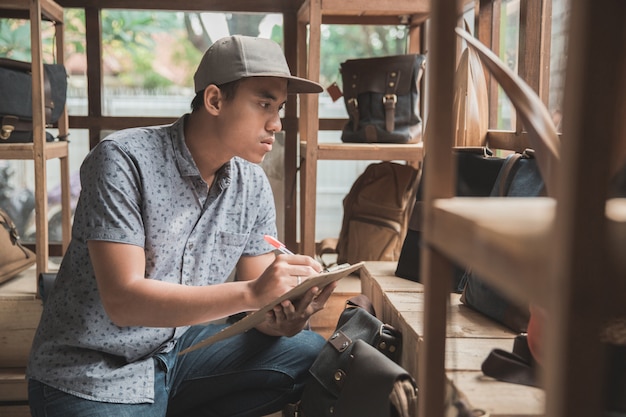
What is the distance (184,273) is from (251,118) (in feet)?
1.45

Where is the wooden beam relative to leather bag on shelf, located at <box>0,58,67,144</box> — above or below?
above

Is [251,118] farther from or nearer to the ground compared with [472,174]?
farther from the ground

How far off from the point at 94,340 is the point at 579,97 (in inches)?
60.6

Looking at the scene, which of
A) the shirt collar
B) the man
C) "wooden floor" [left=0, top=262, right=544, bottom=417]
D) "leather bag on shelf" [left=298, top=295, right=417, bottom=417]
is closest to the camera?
"wooden floor" [left=0, top=262, right=544, bottom=417]

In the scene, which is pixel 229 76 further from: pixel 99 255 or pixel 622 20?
pixel 622 20

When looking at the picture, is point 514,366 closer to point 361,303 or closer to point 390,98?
point 361,303

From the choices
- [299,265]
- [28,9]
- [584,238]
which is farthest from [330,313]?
[584,238]

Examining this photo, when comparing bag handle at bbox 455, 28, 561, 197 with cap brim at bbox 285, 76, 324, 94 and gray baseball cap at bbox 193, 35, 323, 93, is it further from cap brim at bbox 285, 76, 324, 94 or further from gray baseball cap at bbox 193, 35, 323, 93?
cap brim at bbox 285, 76, 324, 94

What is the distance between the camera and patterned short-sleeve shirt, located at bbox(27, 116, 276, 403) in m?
1.69

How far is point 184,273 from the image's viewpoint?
1869 mm

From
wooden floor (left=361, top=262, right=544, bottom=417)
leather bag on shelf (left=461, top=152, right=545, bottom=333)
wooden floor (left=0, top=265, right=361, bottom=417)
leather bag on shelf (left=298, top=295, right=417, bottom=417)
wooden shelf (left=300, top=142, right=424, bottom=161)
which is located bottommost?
wooden floor (left=0, top=265, right=361, bottom=417)

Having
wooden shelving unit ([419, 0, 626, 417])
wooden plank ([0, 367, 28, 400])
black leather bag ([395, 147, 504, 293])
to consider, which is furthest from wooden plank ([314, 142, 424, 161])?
wooden shelving unit ([419, 0, 626, 417])

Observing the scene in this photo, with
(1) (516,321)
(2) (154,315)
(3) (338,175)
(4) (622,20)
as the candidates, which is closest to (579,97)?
(4) (622,20)

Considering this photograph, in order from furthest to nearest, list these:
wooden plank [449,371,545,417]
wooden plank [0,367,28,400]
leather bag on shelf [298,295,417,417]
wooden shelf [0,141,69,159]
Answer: wooden shelf [0,141,69,159] < wooden plank [0,367,28,400] < leather bag on shelf [298,295,417,417] < wooden plank [449,371,545,417]
